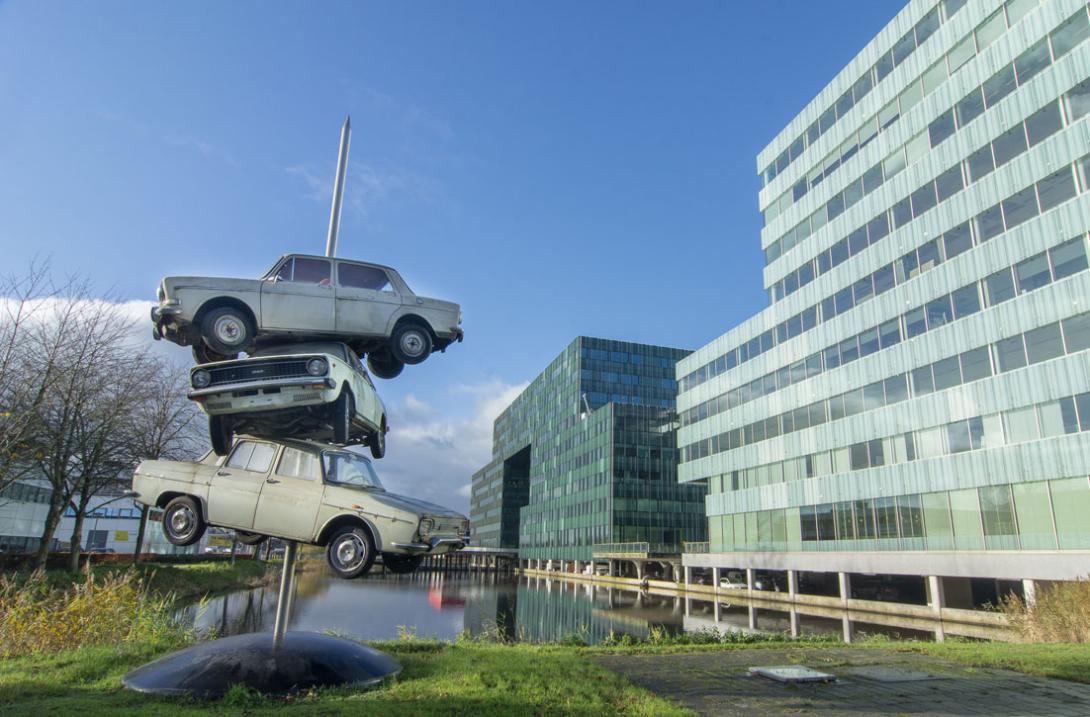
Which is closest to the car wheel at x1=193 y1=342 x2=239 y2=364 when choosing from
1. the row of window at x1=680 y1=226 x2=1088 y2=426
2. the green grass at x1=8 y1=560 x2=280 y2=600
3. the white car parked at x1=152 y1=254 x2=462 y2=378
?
the white car parked at x1=152 y1=254 x2=462 y2=378

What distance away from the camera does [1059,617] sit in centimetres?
1866

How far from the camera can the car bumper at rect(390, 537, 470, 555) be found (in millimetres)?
8922

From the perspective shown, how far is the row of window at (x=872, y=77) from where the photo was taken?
127 feet

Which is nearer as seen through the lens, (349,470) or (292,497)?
(292,497)

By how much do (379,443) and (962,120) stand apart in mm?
38135

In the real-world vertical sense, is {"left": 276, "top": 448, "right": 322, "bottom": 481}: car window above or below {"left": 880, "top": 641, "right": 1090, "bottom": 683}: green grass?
above

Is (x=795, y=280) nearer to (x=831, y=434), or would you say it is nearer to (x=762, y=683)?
(x=831, y=434)

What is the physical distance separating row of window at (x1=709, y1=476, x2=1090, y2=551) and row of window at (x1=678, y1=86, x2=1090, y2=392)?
486 inches

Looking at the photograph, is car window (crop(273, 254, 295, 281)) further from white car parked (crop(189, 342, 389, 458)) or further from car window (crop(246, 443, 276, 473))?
car window (crop(246, 443, 276, 473))

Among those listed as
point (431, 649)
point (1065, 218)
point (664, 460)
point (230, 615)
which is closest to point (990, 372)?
point (1065, 218)

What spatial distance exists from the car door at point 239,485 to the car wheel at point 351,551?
150 cm

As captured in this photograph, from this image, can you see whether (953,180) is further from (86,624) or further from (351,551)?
(86,624)

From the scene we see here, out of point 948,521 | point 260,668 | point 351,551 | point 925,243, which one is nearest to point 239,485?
point 351,551

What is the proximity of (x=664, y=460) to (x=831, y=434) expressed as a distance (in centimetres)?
4795
